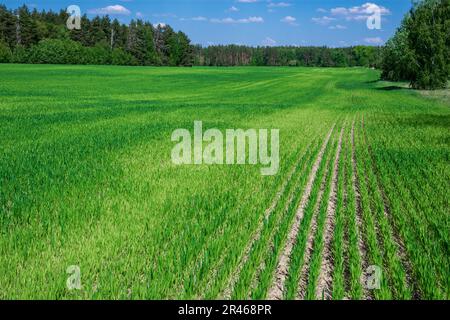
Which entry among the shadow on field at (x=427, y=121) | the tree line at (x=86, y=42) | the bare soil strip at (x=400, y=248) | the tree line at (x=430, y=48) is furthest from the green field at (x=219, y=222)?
the tree line at (x=86, y=42)

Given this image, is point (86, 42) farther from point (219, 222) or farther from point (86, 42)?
point (219, 222)

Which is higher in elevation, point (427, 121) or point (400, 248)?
point (427, 121)

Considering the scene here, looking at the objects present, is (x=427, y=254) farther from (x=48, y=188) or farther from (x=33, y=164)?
(x=33, y=164)

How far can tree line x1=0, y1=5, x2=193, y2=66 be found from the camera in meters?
100

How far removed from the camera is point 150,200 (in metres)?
8.73

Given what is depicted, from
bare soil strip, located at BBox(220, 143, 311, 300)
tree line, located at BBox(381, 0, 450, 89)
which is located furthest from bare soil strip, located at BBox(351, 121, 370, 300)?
tree line, located at BBox(381, 0, 450, 89)

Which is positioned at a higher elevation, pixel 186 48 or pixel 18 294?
pixel 186 48

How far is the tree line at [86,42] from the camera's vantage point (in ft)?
328

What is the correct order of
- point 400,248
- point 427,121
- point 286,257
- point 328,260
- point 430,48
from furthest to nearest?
point 430,48
point 427,121
point 400,248
point 286,257
point 328,260

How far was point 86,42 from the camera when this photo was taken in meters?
122

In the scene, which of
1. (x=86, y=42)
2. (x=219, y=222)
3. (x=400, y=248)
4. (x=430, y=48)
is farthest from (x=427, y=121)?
(x=86, y=42)

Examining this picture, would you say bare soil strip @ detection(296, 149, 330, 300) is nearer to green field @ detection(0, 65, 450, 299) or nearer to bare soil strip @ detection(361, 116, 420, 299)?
green field @ detection(0, 65, 450, 299)
